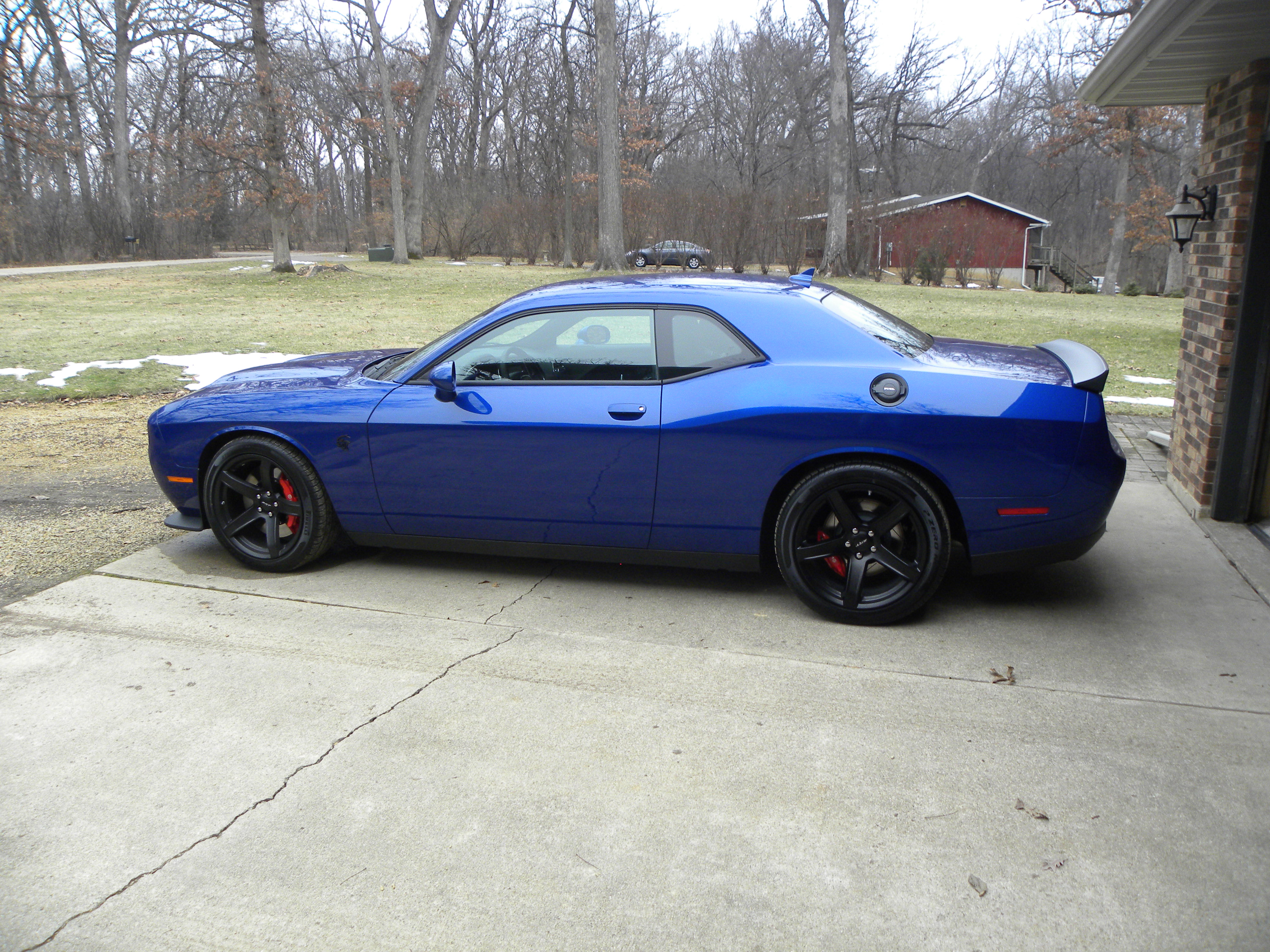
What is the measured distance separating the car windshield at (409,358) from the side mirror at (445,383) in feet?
0.63

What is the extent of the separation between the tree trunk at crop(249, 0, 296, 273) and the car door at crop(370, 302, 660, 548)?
22180 mm

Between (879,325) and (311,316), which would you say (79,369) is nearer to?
(311,316)

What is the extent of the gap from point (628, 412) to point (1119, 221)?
1708 inches

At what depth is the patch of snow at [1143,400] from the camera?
9.55 metres

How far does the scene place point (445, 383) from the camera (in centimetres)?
445

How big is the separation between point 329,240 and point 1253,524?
5985 centimetres

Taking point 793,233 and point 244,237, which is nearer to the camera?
point 793,233

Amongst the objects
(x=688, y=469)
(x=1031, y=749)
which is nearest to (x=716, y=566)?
(x=688, y=469)

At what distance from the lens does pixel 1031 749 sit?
3.17 metres

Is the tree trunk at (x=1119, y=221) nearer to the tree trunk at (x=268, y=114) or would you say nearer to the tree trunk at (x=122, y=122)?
the tree trunk at (x=268, y=114)

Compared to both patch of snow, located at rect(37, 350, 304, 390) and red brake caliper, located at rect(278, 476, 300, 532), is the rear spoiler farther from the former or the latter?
patch of snow, located at rect(37, 350, 304, 390)

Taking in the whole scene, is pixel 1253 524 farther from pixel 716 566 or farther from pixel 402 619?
pixel 402 619

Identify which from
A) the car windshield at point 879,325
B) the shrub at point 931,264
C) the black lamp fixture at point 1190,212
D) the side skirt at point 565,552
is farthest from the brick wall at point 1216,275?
the shrub at point 931,264

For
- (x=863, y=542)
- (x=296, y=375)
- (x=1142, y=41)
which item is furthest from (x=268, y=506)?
(x=1142, y=41)
